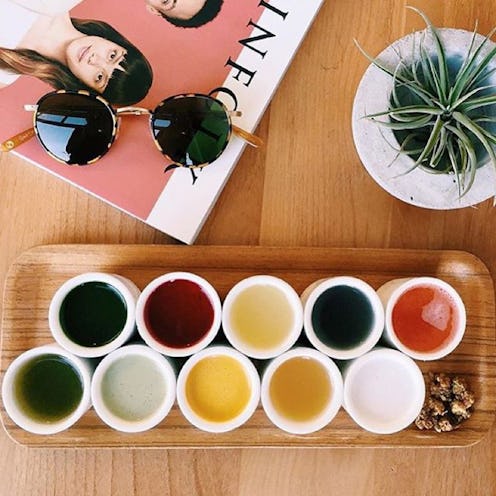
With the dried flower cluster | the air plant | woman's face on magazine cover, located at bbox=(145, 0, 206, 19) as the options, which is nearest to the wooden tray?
the dried flower cluster

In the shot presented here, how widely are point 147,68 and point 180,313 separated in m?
0.26

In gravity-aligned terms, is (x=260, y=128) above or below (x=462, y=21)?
below

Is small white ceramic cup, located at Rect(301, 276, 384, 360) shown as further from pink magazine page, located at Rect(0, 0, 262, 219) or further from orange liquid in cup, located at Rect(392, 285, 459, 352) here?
pink magazine page, located at Rect(0, 0, 262, 219)

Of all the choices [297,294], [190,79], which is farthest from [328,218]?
[190,79]

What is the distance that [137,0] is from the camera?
2.37ft

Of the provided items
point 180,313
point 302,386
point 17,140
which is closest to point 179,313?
point 180,313

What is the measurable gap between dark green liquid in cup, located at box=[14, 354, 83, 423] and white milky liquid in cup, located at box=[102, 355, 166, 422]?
3 centimetres

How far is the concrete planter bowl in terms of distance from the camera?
26.0 inches

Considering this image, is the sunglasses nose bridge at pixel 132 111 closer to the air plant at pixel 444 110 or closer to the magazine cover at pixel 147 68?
the magazine cover at pixel 147 68

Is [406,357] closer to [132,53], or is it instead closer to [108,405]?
[108,405]

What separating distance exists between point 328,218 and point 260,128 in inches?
4.7

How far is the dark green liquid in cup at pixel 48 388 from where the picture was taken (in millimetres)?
666

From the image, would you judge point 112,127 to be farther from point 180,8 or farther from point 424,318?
point 424,318

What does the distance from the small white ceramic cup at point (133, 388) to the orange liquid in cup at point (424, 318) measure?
0.23 metres
